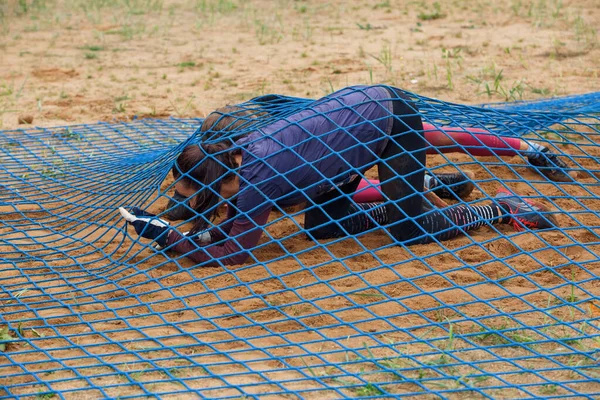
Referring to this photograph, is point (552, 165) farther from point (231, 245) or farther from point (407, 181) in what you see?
point (231, 245)

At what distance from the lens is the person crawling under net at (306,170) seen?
10.0ft

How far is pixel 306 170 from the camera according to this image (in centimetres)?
311

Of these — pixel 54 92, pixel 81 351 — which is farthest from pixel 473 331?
pixel 54 92

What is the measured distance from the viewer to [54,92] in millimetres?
5754

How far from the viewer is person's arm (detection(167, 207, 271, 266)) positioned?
305 centimetres

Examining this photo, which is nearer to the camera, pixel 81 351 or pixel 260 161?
pixel 81 351

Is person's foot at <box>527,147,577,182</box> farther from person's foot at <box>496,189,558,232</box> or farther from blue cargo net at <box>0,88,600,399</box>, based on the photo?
person's foot at <box>496,189,558,232</box>

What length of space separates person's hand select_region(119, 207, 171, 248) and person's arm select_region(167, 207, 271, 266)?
0.05m

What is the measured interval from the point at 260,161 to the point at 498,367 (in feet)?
3.99

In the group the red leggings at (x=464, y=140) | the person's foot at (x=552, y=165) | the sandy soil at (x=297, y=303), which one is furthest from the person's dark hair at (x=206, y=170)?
the person's foot at (x=552, y=165)

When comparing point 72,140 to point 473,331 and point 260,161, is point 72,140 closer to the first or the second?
point 260,161

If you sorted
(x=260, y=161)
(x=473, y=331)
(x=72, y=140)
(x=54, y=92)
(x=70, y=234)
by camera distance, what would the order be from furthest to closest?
(x=54, y=92) < (x=72, y=140) < (x=70, y=234) < (x=260, y=161) < (x=473, y=331)

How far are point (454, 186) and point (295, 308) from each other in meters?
1.26

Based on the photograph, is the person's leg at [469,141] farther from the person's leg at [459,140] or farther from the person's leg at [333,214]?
the person's leg at [333,214]
